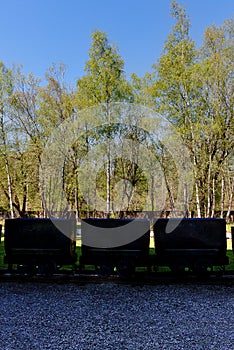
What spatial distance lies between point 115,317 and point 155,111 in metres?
15.9

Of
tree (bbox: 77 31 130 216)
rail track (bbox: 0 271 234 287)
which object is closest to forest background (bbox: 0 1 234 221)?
tree (bbox: 77 31 130 216)

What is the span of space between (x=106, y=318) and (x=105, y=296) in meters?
0.81

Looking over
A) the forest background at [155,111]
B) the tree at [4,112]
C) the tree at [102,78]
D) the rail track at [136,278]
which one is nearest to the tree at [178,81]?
the forest background at [155,111]

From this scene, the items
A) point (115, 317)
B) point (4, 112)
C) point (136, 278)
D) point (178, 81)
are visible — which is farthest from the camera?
point (4, 112)

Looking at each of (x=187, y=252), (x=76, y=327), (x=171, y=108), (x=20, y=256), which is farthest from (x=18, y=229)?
(x=171, y=108)

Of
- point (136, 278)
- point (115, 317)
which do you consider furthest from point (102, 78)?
point (115, 317)

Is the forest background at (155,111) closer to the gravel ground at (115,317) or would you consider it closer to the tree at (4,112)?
the tree at (4,112)

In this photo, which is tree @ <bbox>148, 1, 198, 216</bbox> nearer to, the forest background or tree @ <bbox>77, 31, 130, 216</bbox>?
the forest background

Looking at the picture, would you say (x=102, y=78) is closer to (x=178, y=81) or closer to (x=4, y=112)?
(x=178, y=81)

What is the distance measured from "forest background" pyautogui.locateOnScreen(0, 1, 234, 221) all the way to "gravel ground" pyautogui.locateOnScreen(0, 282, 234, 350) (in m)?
11.6

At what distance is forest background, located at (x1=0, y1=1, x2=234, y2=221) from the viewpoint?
16547 mm

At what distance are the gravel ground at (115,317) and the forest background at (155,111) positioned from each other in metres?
11.6

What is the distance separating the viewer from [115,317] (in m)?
3.49

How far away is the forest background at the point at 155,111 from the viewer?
16.5m
